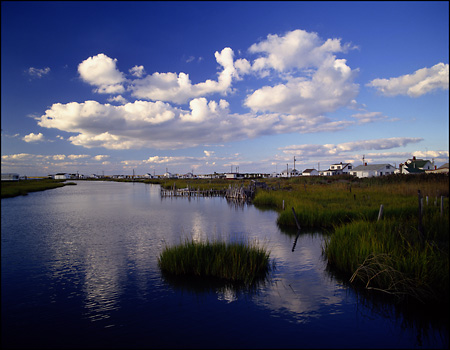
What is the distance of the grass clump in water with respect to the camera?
1166 cm

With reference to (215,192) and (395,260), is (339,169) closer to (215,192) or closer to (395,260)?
(215,192)

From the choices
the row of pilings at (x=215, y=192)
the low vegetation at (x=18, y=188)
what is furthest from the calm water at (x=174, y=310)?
the row of pilings at (x=215, y=192)

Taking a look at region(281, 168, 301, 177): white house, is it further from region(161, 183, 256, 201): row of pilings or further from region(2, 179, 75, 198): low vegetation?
region(2, 179, 75, 198): low vegetation

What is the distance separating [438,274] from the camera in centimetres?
883

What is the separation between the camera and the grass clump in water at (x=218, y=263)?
38.3 ft

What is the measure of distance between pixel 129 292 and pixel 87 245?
29.8 feet

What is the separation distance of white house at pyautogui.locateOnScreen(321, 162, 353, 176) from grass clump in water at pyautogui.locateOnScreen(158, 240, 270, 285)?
10899 centimetres

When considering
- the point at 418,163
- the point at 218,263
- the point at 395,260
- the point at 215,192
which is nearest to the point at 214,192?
the point at 215,192

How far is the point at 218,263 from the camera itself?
11.7 m

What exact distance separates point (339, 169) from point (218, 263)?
115 metres

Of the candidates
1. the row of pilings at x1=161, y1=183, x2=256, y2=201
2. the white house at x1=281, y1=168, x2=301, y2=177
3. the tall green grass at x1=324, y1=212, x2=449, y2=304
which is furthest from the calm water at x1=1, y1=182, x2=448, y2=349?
the white house at x1=281, y1=168, x2=301, y2=177

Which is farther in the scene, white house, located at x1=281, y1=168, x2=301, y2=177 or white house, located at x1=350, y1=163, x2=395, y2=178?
white house, located at x1=281, y1=168, x2=301, y2=177

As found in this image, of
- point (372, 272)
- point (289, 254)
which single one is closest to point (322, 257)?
point (289, 254)

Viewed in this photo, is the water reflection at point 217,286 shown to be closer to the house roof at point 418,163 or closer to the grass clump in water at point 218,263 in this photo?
the grass clump in water at point 218,263
